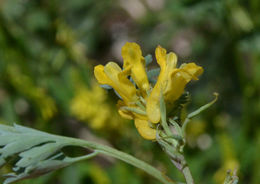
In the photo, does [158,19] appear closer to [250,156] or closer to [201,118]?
[201,118]

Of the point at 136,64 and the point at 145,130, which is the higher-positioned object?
the point at 136,64

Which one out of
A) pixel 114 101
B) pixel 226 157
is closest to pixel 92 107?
pixel 114 101

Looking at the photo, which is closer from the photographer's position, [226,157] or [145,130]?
[145,130]

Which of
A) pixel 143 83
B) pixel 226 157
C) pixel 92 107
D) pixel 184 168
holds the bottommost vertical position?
pixel 226 157

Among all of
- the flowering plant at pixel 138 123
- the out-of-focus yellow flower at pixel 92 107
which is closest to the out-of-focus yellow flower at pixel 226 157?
the out-of-focus yellow flower at pixel 92 107

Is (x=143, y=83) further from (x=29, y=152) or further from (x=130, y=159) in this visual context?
(x=29, y=152)

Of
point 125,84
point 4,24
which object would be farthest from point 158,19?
point 125,84

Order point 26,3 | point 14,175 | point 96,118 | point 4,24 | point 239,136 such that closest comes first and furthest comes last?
1. point 14,175
2. point 96,118
3. point 239,136
4. point 4,24
5. point 26,3
